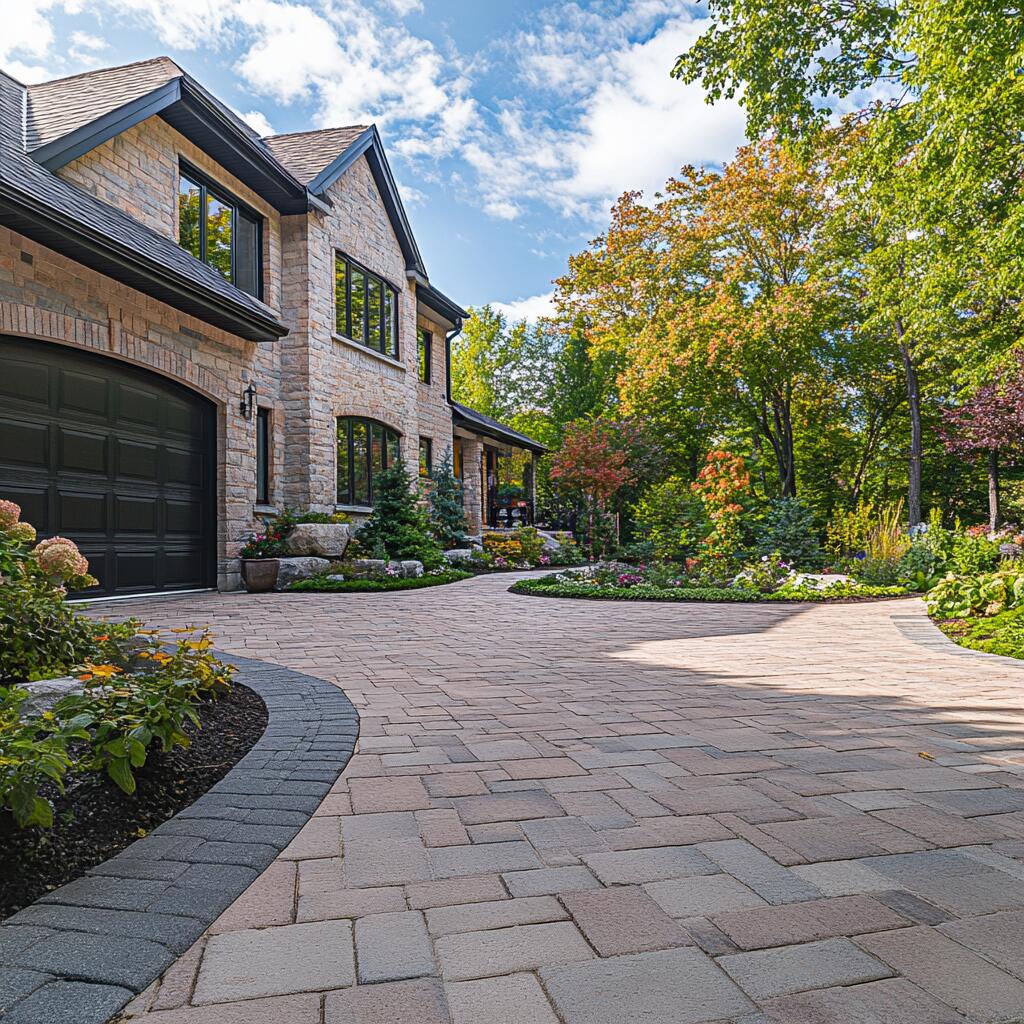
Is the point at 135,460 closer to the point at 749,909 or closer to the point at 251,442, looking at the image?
the point at 251,442

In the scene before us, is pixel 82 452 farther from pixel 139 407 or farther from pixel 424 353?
pixel 424 353

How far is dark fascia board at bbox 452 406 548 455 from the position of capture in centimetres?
1853

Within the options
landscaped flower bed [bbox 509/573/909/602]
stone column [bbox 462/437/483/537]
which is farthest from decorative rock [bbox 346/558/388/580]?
stone column [bbox 462/437/483/537]

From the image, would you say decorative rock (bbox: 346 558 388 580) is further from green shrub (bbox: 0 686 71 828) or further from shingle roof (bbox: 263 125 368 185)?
green shrub (bbox: 0 686 71 828)

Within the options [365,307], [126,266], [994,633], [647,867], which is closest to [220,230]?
[365,307]

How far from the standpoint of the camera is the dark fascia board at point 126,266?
6336mm

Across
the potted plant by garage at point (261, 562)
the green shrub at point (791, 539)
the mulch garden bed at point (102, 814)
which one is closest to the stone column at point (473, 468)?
the green shrub at point (791, 539)

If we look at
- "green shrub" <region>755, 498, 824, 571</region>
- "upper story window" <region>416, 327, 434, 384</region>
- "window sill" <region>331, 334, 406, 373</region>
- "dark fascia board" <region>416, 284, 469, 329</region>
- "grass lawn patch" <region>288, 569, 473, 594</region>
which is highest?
"dark fascia board" <region>416, 284, 469, 329</region>

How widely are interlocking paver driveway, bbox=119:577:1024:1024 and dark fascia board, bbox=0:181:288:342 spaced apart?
16.7 ft

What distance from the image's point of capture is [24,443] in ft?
23.6

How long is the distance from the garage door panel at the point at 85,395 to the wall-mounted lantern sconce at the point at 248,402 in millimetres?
2133

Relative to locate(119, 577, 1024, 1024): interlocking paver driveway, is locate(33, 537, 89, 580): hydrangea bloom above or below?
above

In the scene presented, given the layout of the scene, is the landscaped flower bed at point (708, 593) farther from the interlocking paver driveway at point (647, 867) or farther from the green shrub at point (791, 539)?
the interlocking paver driveway at point (647, 867)

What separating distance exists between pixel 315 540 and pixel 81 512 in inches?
137
